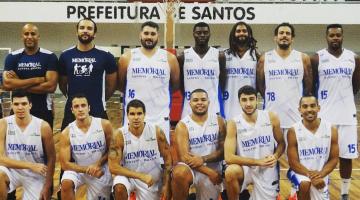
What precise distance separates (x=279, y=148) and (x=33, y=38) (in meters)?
2.27

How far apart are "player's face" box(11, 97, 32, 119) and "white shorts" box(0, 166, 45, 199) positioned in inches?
17.8

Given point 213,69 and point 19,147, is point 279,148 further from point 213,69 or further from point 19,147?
point 19,147

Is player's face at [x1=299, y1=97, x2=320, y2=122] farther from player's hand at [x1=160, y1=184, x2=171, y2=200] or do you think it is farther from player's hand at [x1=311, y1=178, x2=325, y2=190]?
player's hand at [x1=160, y1=184, x2=171, y2=200]

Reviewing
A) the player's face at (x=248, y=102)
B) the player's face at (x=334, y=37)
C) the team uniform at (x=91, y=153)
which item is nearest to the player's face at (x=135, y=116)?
the team uniform at (x=91, y=153)

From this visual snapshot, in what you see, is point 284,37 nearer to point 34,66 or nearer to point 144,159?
point 144,159

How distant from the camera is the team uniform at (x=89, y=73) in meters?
4.11

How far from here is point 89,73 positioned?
4.10 meters

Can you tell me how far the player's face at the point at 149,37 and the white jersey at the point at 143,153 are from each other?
807 mm

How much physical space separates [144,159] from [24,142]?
982mm

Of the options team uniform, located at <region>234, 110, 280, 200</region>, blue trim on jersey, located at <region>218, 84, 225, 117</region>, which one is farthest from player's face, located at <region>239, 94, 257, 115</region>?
blue trim on jersey, located at <region>218, 84, 225, 117</region>

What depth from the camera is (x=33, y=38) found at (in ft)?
13.9

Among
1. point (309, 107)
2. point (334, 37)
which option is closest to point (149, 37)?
point (309, 107)

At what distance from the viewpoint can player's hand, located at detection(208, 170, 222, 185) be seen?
3.87m

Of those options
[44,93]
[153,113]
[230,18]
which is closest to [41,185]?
[44,93]
